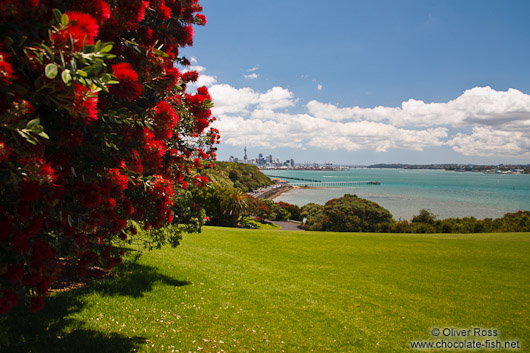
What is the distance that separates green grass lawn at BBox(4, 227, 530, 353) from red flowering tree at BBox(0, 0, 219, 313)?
2566 mm

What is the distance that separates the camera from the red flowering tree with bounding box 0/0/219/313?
2053 millimetres

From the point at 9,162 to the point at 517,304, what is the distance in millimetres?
13202

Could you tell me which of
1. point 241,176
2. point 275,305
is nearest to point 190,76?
point 275,305

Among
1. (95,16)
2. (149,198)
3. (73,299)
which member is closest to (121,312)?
(73,299)

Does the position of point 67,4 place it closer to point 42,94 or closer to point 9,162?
point 42,94

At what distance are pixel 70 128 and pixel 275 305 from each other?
7.19 m

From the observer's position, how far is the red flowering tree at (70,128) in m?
2.05

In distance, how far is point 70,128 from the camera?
8.31ft

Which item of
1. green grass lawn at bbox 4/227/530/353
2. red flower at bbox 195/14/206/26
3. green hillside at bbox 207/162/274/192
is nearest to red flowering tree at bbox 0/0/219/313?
red flower at bbox 195/14/206/26

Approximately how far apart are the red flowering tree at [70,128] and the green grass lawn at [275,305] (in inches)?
101

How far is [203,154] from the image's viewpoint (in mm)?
6297

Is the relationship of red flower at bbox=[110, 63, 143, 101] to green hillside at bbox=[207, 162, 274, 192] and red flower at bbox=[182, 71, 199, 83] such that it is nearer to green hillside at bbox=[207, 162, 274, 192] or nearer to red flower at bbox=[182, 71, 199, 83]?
red flower at bbox=[182, 71, 199, 83]

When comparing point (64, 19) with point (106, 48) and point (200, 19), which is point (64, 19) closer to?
point (106, 48)

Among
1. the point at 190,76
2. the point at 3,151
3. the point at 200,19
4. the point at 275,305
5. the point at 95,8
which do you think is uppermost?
the point at 200,19
